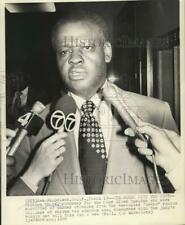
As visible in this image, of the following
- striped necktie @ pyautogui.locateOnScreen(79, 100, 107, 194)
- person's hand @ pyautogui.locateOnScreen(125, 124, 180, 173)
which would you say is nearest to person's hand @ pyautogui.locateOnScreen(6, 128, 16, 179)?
striped necktie @ pyautogui.locateOnScreen(79, 100, 107, 194)

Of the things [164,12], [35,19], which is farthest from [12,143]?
[164,12]

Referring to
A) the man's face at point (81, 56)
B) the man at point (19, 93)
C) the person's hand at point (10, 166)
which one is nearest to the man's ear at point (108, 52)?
the man's face at point (81, 56)

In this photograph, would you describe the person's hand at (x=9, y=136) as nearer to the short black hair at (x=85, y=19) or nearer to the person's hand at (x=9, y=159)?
the person's hand at (x=9, y=159)

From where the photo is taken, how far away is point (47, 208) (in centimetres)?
55

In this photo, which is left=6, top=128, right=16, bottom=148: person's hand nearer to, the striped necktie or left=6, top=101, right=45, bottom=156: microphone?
left=6, top=101, right=45, bottom=156: microphone

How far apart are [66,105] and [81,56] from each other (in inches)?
3.5

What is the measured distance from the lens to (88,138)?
555 millimetres

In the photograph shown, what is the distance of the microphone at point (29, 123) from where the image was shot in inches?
21.7

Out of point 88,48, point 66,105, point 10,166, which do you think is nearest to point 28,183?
point 10,166

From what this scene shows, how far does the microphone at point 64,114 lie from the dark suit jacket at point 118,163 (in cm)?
1

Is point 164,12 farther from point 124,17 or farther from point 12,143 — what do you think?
point 12,143

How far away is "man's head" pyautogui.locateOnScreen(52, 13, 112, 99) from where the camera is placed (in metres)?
0.55

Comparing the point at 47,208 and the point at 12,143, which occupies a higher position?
the point at 12,143

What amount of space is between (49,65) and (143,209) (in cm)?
30
